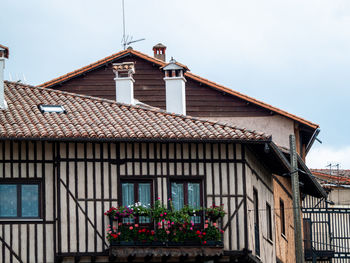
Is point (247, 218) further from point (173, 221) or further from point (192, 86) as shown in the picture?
point (192, 86)

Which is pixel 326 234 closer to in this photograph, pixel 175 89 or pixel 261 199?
pixel 261 199

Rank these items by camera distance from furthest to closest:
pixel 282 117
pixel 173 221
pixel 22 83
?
pixel 282 117
pixel 22 83
pixel 173 221

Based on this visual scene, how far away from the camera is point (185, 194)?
3152cm

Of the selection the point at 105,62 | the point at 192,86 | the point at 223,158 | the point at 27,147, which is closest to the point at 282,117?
the point at 192,86

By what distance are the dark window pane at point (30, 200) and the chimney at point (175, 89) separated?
6.13m

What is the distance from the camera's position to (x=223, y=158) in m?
31.7

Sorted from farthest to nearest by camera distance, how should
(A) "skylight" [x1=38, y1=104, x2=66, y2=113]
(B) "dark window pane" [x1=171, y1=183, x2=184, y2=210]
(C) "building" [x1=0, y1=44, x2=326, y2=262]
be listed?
(A) "skylight" [x1=38, y1=104, x2=66, y2=113]
(B) "dark window pane" [x1=171, y1=183, x2=184, y2=210]
(C) "building" [x1=0, y1=44, x2=326, y2=262]

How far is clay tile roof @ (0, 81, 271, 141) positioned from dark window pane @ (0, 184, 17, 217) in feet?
5.38

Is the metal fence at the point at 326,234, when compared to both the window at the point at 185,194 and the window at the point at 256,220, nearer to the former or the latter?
the window at the point at 256,220

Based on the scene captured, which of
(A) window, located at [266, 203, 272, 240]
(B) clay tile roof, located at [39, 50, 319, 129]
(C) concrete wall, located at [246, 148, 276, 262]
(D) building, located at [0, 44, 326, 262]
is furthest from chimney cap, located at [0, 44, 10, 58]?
(B) clay tile roof, located at [39, 50, 319, 129]

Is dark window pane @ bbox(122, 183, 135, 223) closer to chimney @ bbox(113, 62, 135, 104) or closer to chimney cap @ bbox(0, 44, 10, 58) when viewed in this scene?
chimney @ bbox(113, 62, 135, 104)

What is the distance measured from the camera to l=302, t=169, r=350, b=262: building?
4406 cm

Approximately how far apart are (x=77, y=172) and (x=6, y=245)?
276 centimetres

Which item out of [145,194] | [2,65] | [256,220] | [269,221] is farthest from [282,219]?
[2,65]
